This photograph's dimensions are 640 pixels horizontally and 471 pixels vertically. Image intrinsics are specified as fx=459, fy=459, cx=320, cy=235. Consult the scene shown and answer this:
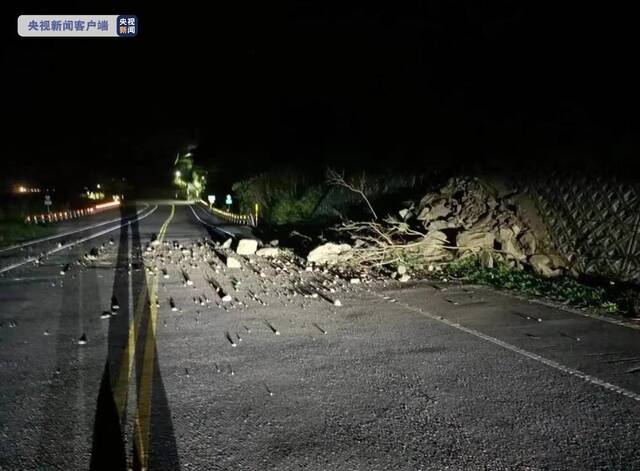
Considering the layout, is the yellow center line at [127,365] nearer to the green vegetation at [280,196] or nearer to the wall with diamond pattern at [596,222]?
the wall with diamond pattern at [596,222]

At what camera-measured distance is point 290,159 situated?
1277 inches

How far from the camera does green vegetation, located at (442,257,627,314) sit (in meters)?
8.14

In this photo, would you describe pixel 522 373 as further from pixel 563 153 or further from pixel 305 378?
pixel 563 153

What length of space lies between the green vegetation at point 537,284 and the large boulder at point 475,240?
354 millimetres

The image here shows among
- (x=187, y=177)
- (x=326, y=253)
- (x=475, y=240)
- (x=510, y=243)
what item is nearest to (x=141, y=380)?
(x=326, y=253)

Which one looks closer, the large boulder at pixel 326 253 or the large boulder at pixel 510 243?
the large boulder at pixel 510 243

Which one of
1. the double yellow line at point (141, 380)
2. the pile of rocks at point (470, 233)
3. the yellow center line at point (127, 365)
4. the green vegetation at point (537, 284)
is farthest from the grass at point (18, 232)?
the green vegetation at point (537, 284)

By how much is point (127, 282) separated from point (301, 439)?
24.3 ft

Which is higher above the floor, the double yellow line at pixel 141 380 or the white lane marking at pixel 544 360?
Result: the double yellow line at pixel 141 380

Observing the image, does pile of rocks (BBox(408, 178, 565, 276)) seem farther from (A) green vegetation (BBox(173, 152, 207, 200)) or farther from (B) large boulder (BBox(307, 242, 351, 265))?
(A) green vegetation (BBox(173, 152, 207, 200))

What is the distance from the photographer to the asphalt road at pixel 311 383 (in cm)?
344

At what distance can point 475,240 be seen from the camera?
11281 millimetres

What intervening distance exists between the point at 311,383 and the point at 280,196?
90.7ft

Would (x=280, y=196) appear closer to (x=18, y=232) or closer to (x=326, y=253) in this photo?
(x=18, y=232)
